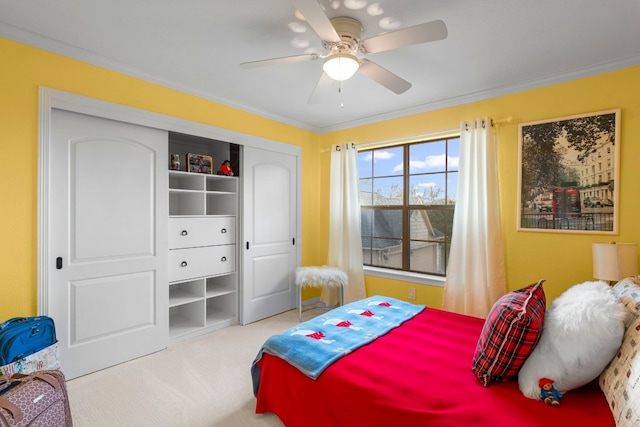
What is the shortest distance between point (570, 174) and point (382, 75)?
1884 mm

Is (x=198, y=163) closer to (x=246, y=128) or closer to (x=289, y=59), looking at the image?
(x=246, y=128)

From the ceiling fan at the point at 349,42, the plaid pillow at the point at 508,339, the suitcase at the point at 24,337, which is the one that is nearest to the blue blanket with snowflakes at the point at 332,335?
the plaid pillow at the point at 508,339

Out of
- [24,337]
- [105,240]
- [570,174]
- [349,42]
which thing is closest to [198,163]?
[105,240]

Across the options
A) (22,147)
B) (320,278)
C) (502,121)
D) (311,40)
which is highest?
(311,40)

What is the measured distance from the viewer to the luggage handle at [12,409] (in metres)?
1.34

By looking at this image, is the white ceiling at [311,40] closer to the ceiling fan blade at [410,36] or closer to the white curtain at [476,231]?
the ceiling fan blade at [410,36]

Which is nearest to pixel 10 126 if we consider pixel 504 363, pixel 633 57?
pixel 504 363

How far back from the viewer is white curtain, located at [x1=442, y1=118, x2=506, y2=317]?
9.71 ft

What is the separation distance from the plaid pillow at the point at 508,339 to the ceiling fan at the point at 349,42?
1.39m

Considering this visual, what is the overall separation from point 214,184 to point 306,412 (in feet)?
9.59

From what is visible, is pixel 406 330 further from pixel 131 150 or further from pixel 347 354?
pixel 131 150

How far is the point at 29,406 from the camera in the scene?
4.69 feet

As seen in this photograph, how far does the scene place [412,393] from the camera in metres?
1.39

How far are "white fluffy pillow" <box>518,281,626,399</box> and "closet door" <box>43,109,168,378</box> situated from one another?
9.44 ft
